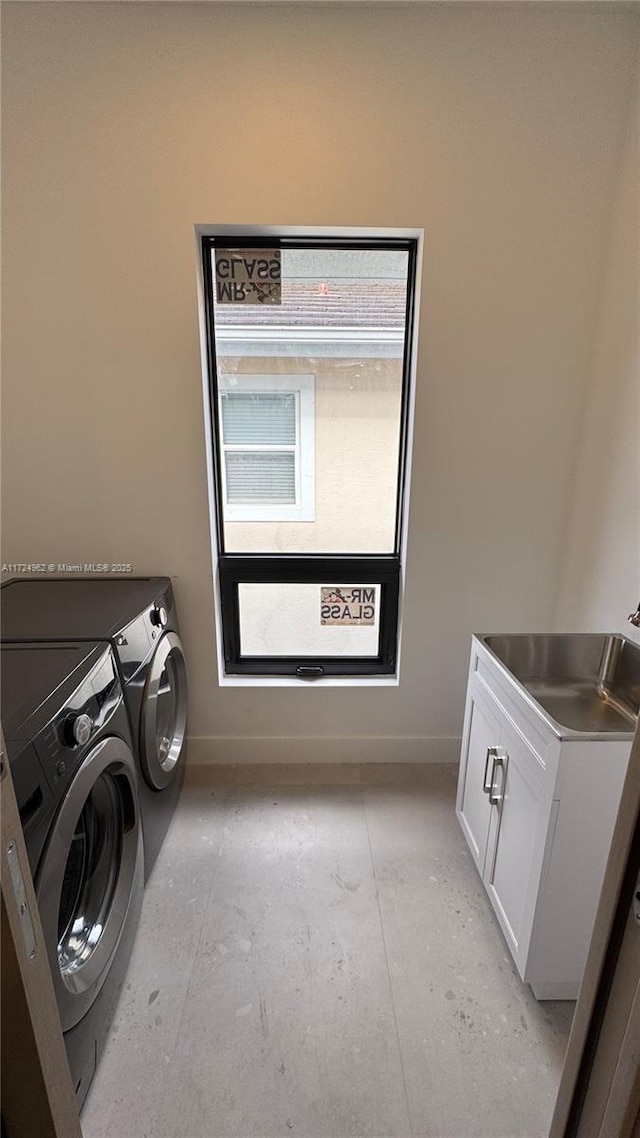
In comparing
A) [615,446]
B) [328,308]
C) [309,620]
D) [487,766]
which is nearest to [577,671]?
[487,766]

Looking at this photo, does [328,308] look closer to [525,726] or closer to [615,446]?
[615,446]

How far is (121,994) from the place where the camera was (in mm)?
1382

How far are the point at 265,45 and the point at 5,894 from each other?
2252 mm

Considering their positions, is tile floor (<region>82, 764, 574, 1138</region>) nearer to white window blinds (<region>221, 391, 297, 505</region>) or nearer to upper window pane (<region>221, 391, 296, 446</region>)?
white window blinds (<region>221, 391, 297, 505</region>)

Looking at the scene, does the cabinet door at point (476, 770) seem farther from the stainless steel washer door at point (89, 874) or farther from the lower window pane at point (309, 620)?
the stainless steel washer door at point (89, 874)

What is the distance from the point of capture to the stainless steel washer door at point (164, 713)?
1.58 meters

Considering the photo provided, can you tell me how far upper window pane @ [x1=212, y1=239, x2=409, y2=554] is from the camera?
1919mm

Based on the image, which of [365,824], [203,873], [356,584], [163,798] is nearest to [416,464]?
[356,584]

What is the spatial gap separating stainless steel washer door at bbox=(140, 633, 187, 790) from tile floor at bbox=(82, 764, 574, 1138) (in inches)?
12.1

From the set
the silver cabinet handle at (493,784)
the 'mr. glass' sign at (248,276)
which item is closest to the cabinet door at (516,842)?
the silver cabinet handle at (493,784)

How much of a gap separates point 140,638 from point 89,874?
649 mm

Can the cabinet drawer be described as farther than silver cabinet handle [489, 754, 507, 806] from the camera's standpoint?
No

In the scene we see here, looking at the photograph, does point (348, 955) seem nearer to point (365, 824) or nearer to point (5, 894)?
point (365, 824)

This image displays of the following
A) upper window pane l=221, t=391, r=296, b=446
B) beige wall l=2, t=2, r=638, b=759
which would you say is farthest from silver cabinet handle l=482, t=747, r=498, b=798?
upper window pane l=221, t=391, r=296, b=446
